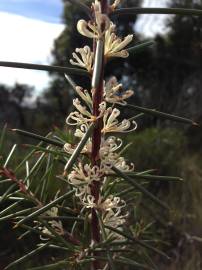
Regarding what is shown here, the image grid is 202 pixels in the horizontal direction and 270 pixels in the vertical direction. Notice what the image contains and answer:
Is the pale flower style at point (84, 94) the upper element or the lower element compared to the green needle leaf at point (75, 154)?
upper

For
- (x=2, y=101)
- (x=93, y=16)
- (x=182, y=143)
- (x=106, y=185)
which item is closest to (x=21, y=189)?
(x=106, y=185)

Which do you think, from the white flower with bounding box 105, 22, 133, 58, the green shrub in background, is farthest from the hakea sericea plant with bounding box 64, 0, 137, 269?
the green shrub in background

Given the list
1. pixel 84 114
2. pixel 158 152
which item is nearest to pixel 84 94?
pixel 84 114

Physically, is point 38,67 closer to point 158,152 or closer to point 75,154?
point 75,154

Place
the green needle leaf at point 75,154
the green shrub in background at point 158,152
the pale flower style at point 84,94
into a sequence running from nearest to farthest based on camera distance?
the green needle leaf at point 75,154
the pale flower style at point 84,94
the green shrub in background at point 158,152

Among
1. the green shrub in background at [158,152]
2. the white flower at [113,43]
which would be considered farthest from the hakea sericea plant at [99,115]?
the green shrub in background at [158,152]

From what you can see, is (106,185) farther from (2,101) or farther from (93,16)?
(2,101)

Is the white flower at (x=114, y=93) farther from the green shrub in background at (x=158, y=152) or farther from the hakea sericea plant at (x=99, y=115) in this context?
the green shrub in background at (x=158, y=152)
